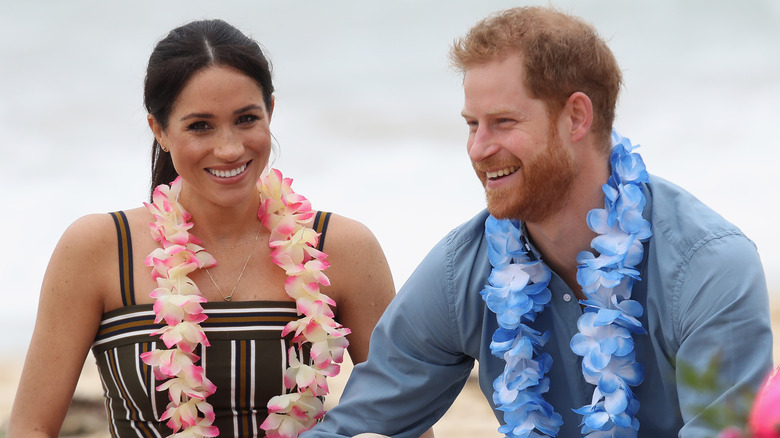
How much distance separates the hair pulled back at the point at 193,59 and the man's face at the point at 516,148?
814 millimetres

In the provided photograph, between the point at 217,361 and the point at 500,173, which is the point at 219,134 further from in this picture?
the point at 500,173

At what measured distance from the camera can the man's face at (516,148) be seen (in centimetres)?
239

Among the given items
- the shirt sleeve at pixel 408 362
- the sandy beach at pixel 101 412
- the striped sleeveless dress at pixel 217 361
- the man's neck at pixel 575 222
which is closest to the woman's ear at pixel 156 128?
the striped sleeveless dress at pixel 217 361

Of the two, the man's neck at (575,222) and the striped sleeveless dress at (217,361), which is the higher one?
the man's neck at (575,222)

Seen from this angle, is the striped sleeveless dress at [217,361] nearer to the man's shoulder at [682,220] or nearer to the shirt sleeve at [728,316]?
the man's shoulder at [682,220]

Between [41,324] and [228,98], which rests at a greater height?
[228,98]

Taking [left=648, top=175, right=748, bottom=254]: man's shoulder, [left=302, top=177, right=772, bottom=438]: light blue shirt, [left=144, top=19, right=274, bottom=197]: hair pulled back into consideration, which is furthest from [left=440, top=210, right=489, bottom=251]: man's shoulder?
[left=144, top=19, right=274, bottom=197]: hair pulled back

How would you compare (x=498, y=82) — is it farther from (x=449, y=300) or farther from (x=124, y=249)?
(x=124, y=249)

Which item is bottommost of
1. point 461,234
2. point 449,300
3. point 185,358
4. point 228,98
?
point 185,358

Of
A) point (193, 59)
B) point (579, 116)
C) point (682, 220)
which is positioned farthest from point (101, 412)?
point (682, 220)

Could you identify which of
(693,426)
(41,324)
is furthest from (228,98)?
(693,426)

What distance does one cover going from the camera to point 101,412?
593cm

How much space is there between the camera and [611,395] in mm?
2314

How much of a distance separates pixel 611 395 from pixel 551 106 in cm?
75
